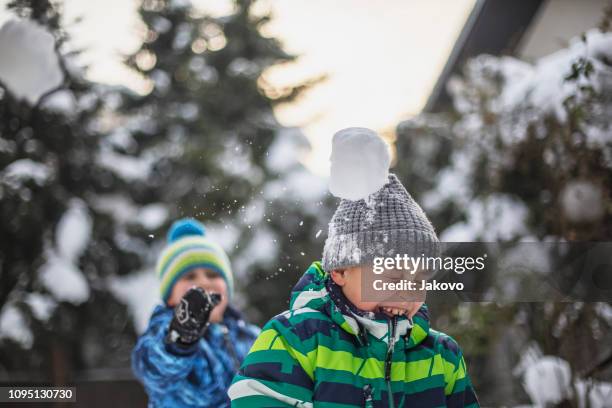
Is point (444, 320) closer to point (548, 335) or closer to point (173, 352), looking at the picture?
point (548, 335)

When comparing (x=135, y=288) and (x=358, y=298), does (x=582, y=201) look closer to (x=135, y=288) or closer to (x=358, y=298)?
(x=358, y=298)

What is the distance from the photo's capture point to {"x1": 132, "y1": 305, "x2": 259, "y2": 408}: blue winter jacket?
1497mm

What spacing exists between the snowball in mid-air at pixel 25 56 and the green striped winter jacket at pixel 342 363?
1.38 m

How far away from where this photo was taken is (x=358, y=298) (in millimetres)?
1026

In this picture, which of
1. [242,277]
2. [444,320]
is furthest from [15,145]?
[444,320]

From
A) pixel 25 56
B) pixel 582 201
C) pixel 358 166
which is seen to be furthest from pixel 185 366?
pixel 582 201

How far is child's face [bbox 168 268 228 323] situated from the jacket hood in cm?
67

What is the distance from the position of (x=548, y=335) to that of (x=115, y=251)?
122 inches

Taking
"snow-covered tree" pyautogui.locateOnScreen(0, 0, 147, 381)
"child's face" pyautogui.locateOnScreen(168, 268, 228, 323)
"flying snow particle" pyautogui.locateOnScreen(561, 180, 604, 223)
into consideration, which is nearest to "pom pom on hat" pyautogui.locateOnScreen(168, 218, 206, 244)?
"child's face" pyautogui.locateOnScreen(168, 268, 228, 323)

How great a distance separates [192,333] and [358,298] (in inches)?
21.4

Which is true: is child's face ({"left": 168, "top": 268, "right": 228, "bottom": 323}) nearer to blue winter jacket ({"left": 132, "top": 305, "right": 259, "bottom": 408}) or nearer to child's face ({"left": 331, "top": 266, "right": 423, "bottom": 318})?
blue winter jacket ({"left": 132, "top": 305, "right": 259, "bottom": 408})

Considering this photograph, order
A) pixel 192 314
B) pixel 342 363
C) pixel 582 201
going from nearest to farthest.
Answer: pixel 342 363 → pixel 192 314 → pixel 582 201

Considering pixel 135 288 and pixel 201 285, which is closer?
pixel 201 285

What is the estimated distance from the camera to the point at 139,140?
180 inches
